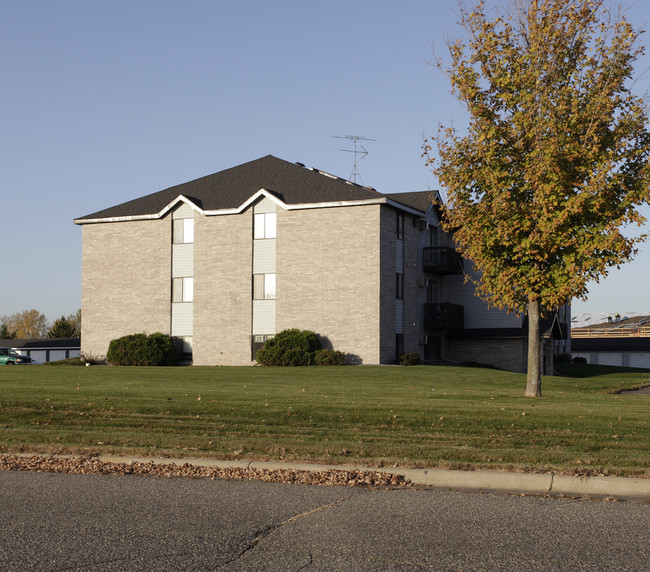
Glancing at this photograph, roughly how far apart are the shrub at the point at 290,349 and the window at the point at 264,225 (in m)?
5.62

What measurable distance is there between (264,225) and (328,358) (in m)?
8.36

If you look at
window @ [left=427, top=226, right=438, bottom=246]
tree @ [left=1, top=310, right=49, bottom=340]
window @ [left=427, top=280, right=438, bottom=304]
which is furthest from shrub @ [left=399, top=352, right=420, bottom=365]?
tree @ [left=1, top=310, right=49, bottom=340]

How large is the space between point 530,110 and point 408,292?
22.6 metres

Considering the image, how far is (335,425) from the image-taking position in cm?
1367

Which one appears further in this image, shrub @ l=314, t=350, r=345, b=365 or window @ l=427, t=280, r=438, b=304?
window @ l=427, t=280, r=438, b=304

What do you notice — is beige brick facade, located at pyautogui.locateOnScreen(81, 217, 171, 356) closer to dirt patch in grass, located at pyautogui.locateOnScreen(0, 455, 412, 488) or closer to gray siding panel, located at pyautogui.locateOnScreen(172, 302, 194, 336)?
gray siding panel, located at pyautogui.locateOnScreen(172, 302, 194, 336)

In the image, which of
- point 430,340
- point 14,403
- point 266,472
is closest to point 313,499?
point 266,472

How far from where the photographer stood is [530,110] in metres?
19.3

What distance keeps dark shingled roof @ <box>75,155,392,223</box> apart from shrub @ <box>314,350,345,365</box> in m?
7.70

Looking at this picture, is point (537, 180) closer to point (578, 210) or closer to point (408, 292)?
point (578, 210)

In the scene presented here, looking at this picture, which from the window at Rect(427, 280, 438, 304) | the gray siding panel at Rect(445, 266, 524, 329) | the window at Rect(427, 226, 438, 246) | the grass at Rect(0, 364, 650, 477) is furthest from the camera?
the window at Rect(427, 226, 438, 246)

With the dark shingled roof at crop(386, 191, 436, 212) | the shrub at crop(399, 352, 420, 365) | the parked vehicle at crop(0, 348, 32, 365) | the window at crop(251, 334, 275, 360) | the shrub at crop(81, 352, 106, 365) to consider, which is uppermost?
the dark shingled roof at crop(386, 191, 436, 212)

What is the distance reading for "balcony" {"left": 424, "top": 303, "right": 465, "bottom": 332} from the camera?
141 ft

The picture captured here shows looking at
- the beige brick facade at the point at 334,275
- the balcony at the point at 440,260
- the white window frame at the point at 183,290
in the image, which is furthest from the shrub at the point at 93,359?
the balcony at the point at 440,260
